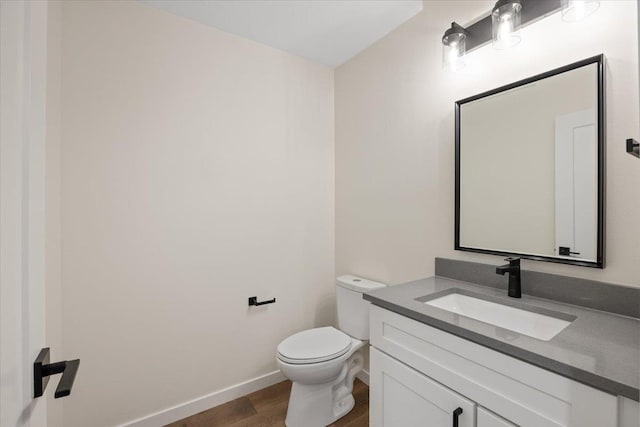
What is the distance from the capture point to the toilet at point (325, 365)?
1.60 meters

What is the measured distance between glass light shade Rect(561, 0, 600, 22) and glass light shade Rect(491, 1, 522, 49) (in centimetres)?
16

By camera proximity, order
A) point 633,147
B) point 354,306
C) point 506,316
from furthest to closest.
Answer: point 354,306 < point 506,316 < point 633,147

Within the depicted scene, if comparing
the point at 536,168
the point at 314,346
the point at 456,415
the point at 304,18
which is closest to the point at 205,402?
the point at 314,346

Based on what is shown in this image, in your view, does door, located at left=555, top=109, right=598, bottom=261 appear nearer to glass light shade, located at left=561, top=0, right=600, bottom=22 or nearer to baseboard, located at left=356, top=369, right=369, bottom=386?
glass light shade, located at left=561, top=0, right=600, bottom=22

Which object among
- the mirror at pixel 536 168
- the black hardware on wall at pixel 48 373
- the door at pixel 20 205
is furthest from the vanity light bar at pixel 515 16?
the black hardware on wall at pixel 48 373

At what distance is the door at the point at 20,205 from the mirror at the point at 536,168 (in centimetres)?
163

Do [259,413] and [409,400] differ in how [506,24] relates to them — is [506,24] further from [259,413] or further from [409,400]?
[259,413]

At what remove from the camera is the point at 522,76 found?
1.30 m

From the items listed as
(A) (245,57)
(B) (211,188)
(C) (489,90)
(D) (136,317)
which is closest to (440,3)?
(C) (489,90)

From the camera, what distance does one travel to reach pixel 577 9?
1.08 m

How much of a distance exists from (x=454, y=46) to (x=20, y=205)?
1.77 metres

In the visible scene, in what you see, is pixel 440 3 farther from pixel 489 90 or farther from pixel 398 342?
pixel 398 342

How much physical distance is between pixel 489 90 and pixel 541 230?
72 centimetres

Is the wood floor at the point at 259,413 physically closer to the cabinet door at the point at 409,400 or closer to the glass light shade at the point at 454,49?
the cabinet door at the point at 409,400
